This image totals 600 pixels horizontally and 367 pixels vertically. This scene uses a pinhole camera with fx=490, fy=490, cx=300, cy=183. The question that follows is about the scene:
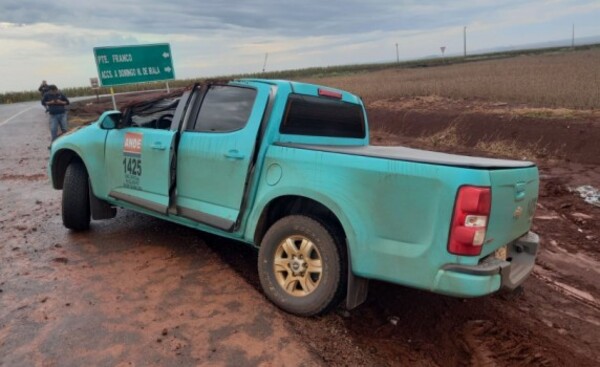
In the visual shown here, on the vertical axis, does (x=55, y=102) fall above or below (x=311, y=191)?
above

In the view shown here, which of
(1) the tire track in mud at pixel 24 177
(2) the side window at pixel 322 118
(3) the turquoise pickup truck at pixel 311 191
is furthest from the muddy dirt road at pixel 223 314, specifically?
(1) the tire track in mud at pixel 24 177

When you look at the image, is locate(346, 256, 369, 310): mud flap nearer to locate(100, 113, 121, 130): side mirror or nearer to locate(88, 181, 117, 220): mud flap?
locate(100, 113, 121, 130): side mirror

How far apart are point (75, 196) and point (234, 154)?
8.47 ft

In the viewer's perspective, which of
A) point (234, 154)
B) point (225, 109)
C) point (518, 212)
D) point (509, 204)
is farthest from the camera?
point (225, 109)

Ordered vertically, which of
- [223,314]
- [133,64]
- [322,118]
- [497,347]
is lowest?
[497,347]

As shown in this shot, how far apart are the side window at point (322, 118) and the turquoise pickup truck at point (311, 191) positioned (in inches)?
0.6

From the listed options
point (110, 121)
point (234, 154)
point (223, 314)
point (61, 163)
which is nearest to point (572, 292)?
point (223, 314)

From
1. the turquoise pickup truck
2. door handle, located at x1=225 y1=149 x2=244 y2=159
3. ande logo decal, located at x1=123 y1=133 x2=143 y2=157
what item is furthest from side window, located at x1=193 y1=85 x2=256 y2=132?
ande logo decal, located at x1=123 y1=133 x2=143 y2=157

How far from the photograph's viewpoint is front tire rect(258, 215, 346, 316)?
11.6 feet

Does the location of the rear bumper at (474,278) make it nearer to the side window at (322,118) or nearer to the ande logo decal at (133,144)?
the side window at (322,118)

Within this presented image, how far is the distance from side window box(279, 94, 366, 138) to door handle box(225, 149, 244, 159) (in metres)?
0.41

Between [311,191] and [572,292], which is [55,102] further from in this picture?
[572,292]

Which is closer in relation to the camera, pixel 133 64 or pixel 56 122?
pixel 133 64

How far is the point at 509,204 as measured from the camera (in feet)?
10.8
